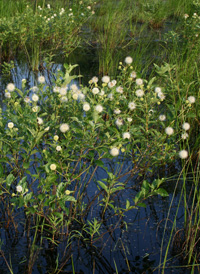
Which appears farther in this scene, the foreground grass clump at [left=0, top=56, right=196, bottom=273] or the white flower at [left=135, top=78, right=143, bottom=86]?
the white flower at [left=135, top=78, right=143, bottom=86]

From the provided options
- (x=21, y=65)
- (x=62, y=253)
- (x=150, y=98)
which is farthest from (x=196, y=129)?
(x=21, y=65)

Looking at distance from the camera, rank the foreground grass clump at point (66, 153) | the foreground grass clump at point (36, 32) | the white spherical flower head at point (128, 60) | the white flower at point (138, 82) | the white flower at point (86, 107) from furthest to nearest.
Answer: the foreground grass clump at point (36, 32) → the white spherical flower head at point (128, 60) → the white flower at point (138, 82) → the white flower at point (86, 107) → the foreground grass clump at point (66, 153)

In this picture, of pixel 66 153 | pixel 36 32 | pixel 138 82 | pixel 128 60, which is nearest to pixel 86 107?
pixel 66 153

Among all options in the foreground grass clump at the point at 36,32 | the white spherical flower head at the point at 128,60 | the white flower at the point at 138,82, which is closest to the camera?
the white flower at the point at 138,82

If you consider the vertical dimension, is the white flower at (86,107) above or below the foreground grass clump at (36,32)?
above

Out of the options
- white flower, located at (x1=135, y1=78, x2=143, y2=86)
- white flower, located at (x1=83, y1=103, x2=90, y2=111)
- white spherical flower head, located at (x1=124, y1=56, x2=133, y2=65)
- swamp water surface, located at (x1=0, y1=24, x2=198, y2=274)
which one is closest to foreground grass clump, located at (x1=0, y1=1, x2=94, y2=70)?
white spherical flower head, located at (x1=124, y1=56, x2=133, y2=65)

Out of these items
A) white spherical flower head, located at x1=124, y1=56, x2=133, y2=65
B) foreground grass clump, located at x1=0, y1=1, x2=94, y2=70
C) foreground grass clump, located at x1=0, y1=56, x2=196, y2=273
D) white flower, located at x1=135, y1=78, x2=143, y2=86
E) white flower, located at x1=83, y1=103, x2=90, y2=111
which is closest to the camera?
foreground grass clump, located at x1=0, y1=56, x2=196, y2=273

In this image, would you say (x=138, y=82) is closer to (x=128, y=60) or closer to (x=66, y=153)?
(x=128, y=60)

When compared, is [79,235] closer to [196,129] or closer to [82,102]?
[82,102]

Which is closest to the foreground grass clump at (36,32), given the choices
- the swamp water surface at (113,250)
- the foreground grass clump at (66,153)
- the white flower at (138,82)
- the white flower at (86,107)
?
the white flower at (138,82)

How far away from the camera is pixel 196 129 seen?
337 centimetres

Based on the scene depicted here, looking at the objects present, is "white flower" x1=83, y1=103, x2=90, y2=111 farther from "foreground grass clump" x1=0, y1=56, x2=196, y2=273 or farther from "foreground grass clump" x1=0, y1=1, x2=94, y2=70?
"foreground grass clump" x1=0, y1=1, x2=94, y2=70

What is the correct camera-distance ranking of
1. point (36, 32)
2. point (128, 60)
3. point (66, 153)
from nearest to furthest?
1. point (66, 153)
2. point (128, 60)
3. point (36, 32)

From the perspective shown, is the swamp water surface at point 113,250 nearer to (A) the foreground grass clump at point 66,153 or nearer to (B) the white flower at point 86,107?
(A) the foreground grass clump at point 66,153
